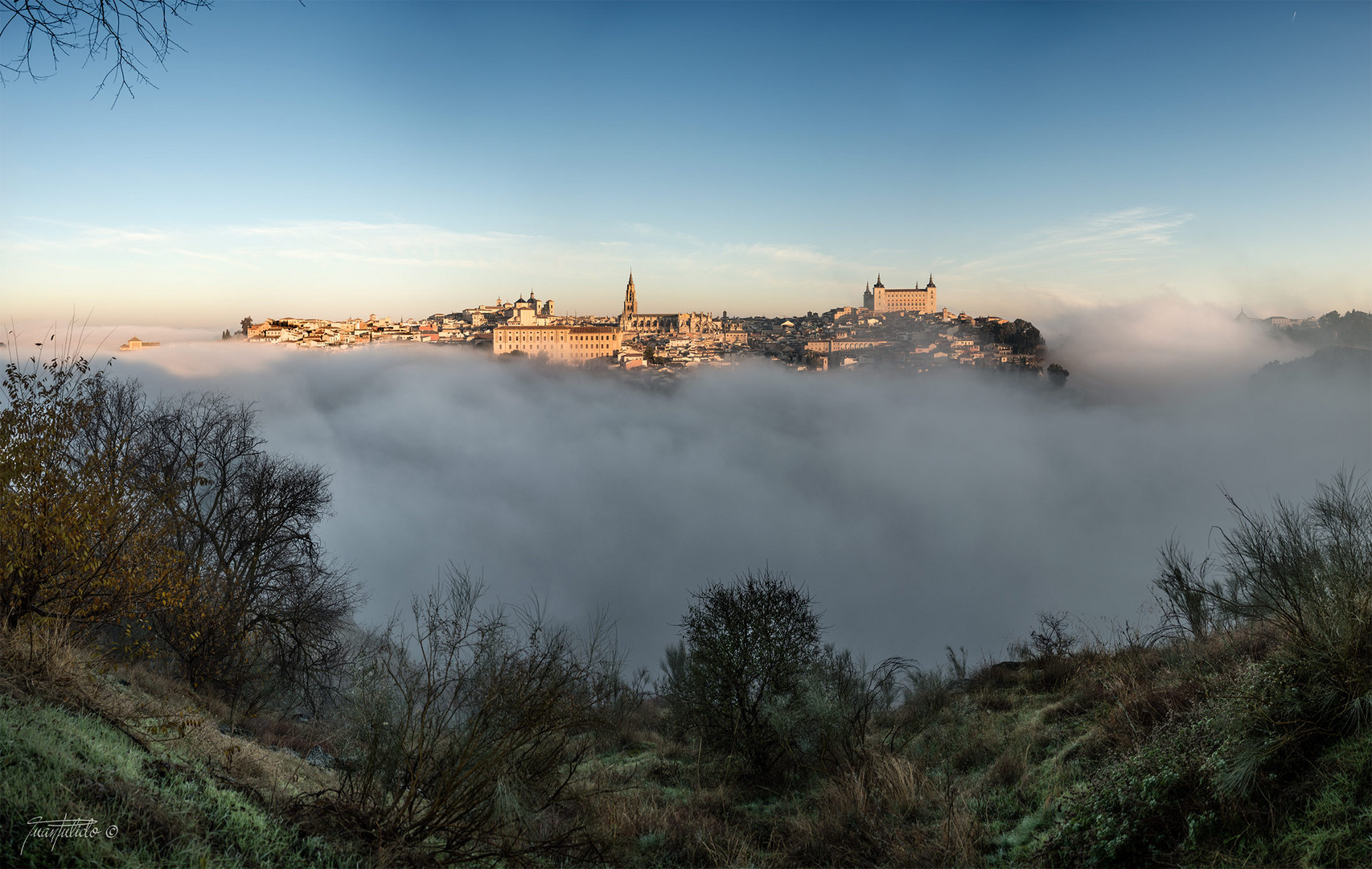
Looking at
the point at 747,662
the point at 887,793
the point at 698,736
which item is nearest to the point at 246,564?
the point at 698,736

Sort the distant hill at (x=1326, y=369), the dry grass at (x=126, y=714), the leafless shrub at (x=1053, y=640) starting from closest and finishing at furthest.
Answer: the dry grass at (x=126, y=714) → the leafless shrub at (x=1053, y=640) → the distant hill at (x=1326, y=369)

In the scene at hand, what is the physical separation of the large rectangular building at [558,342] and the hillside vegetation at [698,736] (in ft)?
346

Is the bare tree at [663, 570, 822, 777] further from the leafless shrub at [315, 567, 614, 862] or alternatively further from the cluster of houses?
the cluster of houses

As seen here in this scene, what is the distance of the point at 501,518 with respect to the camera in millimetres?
104312

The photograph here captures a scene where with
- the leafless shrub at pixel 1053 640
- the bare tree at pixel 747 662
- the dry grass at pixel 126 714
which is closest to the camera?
the dry grass at pixel 126 714

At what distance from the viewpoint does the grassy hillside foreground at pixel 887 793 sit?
329 cm

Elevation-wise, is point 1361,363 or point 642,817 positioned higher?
point 1361,363

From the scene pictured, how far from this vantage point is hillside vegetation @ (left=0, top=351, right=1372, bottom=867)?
3.69 m

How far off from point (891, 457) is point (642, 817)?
150425 millimetres

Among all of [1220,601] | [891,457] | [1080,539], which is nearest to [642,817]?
[1220,601]

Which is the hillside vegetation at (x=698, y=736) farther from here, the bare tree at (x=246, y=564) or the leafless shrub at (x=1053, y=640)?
the leafless shrub at (x=1053, y=640)

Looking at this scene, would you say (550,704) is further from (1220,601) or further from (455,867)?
(1220,601)

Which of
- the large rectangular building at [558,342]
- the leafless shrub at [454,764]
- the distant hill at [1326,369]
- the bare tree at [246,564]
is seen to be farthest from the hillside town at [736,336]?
the leafless shrub at [454,764]

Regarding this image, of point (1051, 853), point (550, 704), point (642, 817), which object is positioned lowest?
point (642, 817)
